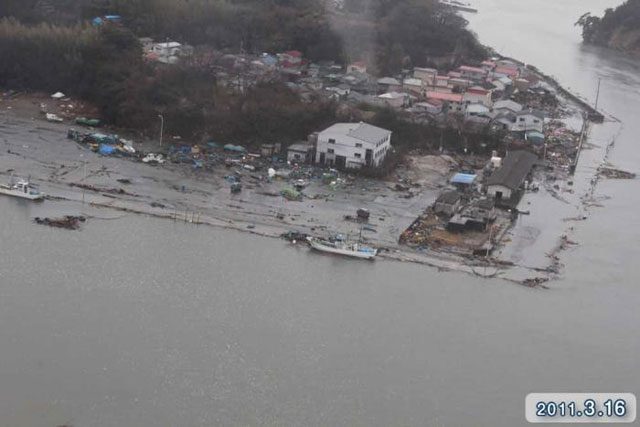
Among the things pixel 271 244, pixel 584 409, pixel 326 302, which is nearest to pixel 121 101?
pixel 271 244

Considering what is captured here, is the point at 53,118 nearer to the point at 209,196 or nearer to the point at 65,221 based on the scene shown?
the point at 209,196

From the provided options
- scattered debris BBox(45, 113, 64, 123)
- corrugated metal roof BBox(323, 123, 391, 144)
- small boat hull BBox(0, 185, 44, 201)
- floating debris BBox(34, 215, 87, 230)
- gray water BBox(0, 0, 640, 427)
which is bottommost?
gray water BBox(0, 0, 640, 427)

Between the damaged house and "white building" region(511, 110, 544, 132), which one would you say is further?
"white building" region(511, 110, 544, 132)

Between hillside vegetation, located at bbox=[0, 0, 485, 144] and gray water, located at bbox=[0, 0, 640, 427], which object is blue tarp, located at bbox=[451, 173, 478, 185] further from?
hillside vegetation, located at bbox=[0, 0, 485, 144]

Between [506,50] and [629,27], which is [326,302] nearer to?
[506,50]

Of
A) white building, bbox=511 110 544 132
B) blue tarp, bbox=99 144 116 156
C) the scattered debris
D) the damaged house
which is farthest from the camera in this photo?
white building, bbox=511 110 544 132

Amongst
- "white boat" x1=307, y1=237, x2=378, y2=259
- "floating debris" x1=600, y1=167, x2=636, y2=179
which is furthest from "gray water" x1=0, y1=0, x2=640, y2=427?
"floating debris" x1=600, y1=167, x2=636, y2=179

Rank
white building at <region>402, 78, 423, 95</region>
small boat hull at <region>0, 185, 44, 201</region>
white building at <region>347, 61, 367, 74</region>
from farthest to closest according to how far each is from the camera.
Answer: white building at <region>347, 61, 367, 74</region>
white building at <region>402, 78, 423, 95</region>
small boat hull at <region>0, 185, 44, 201</region>

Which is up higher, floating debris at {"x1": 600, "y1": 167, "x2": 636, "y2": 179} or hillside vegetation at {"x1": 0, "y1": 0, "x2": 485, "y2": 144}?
hillside vegetation at {"x1": 0, "y1": 0, "x2": 485, "y2": 144}
